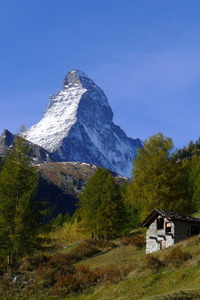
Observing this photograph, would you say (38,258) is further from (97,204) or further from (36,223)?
(97,204)

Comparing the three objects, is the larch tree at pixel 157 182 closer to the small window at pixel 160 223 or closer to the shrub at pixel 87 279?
the small window at pixel 160 223

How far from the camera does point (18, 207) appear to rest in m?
33.6

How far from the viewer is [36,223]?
3456 centimetres

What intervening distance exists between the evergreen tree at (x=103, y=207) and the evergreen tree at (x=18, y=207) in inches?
753

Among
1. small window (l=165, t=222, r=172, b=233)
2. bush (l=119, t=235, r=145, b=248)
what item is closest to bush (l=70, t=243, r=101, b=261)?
bush (l=119, t=235, r=145, b=248)

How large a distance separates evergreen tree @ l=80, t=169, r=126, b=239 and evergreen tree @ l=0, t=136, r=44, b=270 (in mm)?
19131

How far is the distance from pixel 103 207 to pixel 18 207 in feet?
72.5

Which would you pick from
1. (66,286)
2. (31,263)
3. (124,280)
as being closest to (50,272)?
(66,286)

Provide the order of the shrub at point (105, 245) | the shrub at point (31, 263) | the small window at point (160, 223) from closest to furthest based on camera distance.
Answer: the shrub at point (31, 263) → the small window at point (160, 223) → the shrub at point (105, 245)

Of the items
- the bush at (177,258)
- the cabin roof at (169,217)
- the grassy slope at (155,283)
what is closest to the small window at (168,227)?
the cabin roof at (169,217)

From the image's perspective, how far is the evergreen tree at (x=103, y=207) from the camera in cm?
5353

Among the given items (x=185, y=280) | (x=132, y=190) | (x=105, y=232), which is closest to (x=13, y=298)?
(x=185, y=280)

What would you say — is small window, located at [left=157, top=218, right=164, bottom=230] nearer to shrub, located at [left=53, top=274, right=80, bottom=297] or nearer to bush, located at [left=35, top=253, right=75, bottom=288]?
bush, located at [left=35, top=253, right=75, bottom=288]

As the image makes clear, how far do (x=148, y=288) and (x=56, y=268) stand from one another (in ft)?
37.3
